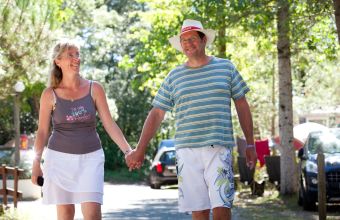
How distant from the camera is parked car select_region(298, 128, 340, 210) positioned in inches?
581

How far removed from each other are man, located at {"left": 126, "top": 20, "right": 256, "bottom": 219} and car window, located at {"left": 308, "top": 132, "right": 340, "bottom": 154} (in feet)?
31.9

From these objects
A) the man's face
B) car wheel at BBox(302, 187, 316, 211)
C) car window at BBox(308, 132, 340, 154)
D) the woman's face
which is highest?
the man's face

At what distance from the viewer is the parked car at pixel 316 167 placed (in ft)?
Answer: 48.4

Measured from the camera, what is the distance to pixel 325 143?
16.1 meters

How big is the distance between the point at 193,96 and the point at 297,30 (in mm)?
9722

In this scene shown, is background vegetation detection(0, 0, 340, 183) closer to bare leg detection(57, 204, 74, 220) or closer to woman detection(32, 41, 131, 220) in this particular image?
woman detection(32, 41, 131, 220)

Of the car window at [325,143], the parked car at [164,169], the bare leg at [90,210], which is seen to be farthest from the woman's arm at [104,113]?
the parked car at [164,169]

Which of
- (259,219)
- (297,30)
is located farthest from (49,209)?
(297,30)

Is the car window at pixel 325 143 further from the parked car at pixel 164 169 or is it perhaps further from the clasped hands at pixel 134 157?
the parked car at pixel 164 169

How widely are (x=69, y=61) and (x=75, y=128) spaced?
0.57 meters

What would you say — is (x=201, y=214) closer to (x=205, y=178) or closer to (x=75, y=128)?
(x=205, y=178)

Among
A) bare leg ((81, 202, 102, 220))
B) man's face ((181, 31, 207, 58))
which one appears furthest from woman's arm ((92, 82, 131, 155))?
man's face ((181, 31, 207, 58))

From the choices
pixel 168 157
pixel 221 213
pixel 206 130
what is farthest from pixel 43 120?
pixel 168 157

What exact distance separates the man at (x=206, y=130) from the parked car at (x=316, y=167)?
8.70m
